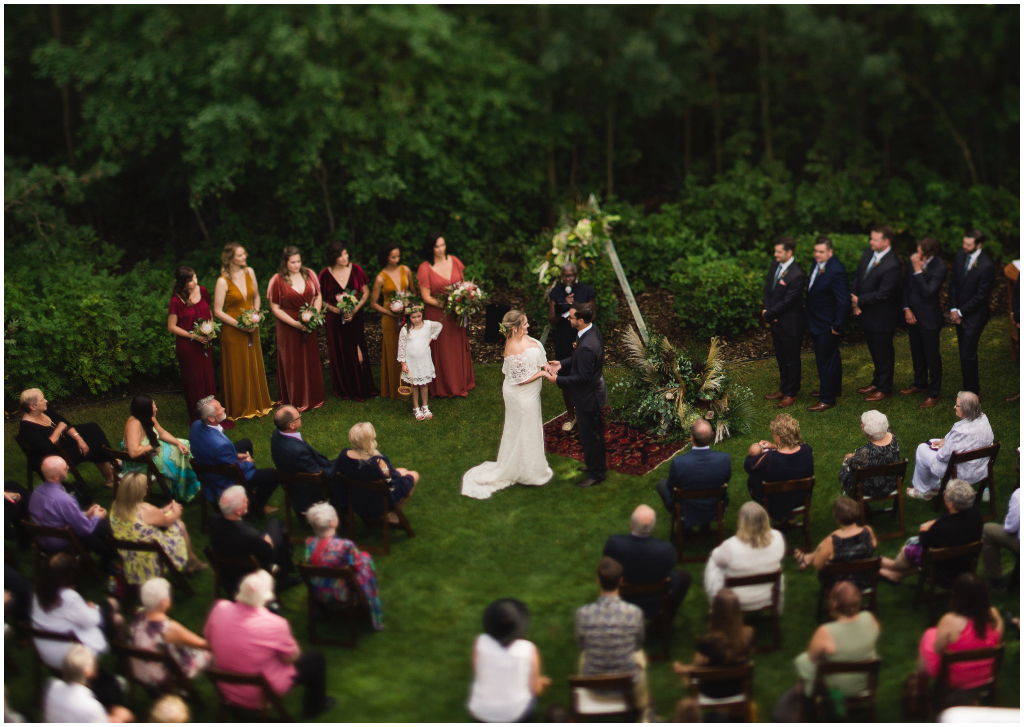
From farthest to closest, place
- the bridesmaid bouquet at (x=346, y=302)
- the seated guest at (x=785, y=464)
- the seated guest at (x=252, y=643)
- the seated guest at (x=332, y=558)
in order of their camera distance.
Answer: the bridesmaid bouquet at (x=346, y=302)
the seated guest at (x=785, y=464)
the seated guest at (x=332, y=558)
the seated guest at (x=252, y=643)

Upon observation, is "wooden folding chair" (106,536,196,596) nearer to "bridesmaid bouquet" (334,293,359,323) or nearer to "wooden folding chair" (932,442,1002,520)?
"bridesmaid bouquet" (334,293,359,323)

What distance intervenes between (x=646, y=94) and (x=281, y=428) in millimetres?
10287

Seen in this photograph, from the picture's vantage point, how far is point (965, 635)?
19.7 ft

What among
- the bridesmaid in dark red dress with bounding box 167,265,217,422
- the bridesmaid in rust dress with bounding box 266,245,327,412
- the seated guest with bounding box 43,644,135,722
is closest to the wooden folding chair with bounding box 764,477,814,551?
the seated guest with bounding box 43,644,135,722

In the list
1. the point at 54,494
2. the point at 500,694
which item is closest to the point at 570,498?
the point at 500,694

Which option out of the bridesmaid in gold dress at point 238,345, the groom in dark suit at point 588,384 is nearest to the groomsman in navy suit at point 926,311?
the groom in dark suit at point 588,384

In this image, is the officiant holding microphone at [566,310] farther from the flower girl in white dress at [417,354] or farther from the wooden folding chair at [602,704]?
the wooden folding chair at [602,704]

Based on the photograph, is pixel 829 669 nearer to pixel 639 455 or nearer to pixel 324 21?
pixel 639 455

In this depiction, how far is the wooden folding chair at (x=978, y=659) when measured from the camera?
5.74 meters

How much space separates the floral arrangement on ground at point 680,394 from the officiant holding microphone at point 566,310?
0.65 m

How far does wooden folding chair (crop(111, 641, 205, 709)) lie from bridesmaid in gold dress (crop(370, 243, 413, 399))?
605cm

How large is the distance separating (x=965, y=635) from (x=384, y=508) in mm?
4664

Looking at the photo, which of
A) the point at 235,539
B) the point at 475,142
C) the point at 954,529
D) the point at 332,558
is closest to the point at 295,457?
the point at 235,539

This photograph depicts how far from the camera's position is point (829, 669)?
5.76 metres
